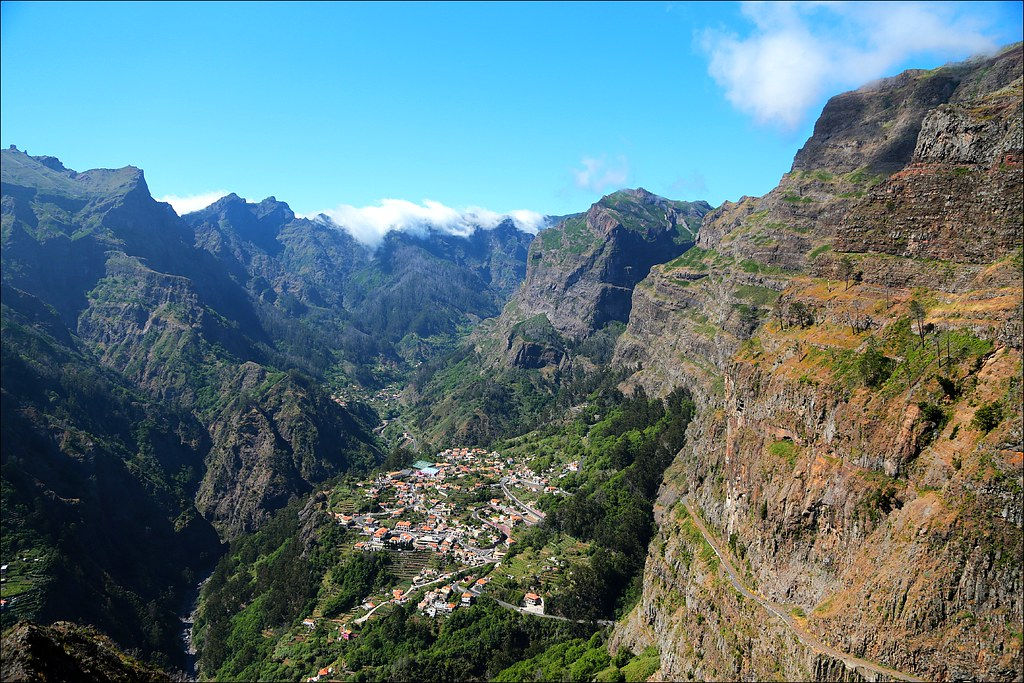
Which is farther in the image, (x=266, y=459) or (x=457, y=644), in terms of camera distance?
(x=266, y=459)

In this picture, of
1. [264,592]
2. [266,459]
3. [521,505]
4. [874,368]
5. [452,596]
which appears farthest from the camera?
[266,459]

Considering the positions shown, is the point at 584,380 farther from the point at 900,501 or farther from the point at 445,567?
the point at 900,501

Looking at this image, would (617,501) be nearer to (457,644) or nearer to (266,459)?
(457,644)

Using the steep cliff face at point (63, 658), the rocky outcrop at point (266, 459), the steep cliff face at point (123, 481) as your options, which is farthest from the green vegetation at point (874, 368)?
the rocky outcrop at point (266, 459)

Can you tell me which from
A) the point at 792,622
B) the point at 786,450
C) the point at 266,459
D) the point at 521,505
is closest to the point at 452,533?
the point at 521,505

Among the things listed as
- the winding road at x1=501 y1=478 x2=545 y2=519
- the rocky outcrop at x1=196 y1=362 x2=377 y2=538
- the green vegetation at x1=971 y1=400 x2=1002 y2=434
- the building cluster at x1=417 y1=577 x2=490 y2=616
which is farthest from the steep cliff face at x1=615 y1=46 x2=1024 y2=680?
the rocky outcrop at x1=196 y1=362 x2=377 y2=538

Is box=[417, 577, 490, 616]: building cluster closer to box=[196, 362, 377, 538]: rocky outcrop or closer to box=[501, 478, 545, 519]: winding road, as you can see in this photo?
box=[501, 478, 545, 519]: winding road

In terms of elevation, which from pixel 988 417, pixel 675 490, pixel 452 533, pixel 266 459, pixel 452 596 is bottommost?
pixel 266 459
